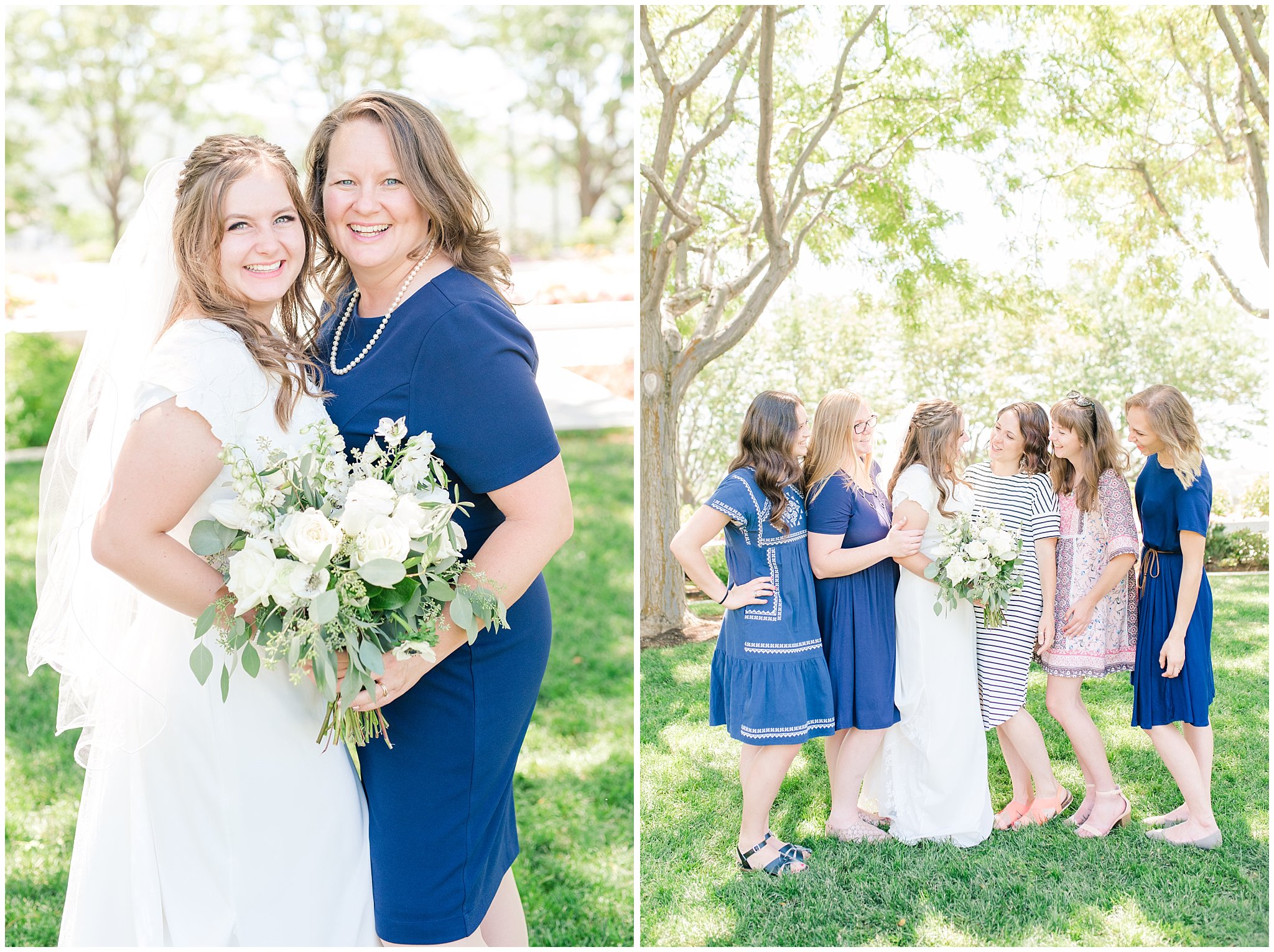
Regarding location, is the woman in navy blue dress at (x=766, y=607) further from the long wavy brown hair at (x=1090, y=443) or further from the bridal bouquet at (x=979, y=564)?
the long wavy brown hair at (x=1090, y=443)

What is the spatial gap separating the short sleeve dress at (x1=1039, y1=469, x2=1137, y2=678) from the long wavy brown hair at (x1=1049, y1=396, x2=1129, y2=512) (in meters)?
0.03

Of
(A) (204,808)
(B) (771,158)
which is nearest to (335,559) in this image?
(A) (204,808)

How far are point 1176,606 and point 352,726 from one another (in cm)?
321

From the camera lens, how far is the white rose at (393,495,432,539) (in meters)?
1.79

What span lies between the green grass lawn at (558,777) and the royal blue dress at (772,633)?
0.79 metres

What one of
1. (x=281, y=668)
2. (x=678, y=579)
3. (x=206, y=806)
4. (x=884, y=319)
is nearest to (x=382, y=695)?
(x=281, y=668)

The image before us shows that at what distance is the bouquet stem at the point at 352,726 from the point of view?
6.55ft

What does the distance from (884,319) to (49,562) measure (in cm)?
414

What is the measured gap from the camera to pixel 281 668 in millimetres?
2088

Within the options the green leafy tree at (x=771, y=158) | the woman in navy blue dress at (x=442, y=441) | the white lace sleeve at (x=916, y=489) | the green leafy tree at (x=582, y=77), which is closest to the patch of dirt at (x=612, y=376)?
the green leafy tree at (x=771, y=158)

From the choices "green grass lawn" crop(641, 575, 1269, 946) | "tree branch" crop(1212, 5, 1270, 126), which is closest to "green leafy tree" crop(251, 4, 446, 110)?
"tree branch" crop(1212, 5, 1270, 126)

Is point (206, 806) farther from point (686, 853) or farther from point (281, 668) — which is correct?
point (686, 853)

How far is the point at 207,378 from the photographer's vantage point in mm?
1928

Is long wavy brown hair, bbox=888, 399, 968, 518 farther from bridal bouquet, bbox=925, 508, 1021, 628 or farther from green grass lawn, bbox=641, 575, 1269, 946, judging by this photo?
green grass lawn, bbox=641, 575, 1269, 946
